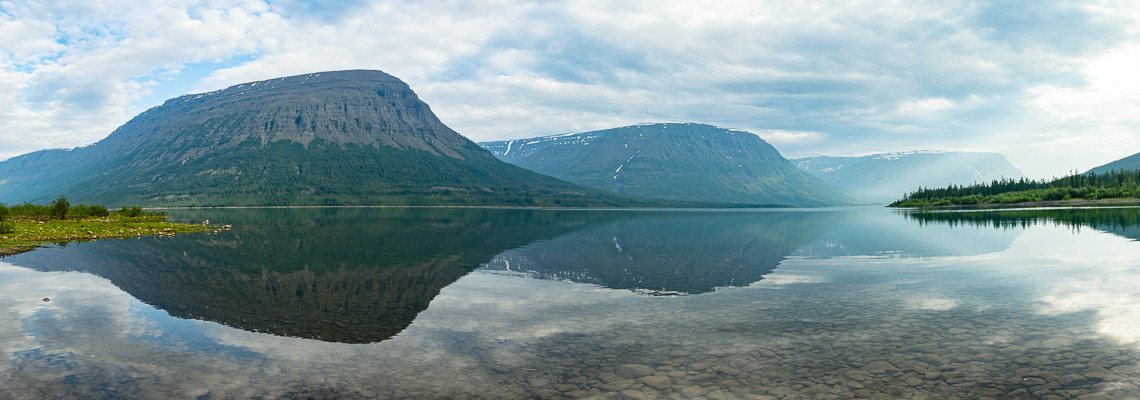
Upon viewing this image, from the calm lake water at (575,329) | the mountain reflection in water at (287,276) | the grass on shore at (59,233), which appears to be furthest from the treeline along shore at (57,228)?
the calm lake water at (575,329)

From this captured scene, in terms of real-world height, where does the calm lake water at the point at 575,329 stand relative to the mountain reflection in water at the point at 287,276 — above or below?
below

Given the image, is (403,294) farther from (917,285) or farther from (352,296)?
(917,285)

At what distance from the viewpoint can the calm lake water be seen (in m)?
13.8

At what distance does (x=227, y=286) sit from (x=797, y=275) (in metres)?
31.7

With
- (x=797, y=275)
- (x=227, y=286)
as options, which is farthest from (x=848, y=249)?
(x=227, y=286)

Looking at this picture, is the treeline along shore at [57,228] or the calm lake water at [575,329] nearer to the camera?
the calm lake water at [575,329]

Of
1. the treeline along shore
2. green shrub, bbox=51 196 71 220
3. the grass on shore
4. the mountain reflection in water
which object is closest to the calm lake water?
the mountain reflection in water

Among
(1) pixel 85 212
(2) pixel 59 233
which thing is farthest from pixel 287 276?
(1) pixel 85 212

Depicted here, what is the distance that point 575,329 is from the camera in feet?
64.8

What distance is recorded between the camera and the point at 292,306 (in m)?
24.4

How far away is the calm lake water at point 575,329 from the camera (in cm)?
1377

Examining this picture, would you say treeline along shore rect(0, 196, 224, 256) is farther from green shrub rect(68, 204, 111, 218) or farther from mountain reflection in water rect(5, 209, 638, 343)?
mountain reflection in water rect(5, 209, 638, 343)

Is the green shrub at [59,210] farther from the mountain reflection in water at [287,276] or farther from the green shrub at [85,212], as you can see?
the mountain reflection in water at [287,276]

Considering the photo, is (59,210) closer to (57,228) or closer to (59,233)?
(57,228)
